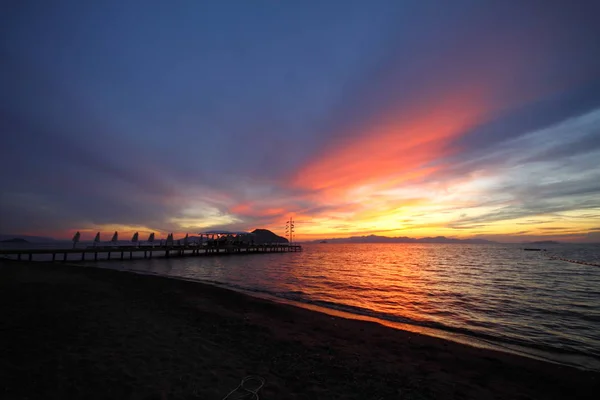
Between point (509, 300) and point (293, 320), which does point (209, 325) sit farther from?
point (509, 300)

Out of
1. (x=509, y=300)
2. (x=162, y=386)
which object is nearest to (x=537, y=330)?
(x=509, y=300)

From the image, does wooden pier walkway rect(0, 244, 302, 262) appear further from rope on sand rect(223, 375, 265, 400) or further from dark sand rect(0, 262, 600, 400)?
rope on sand rect(223, 375, 265, 400)

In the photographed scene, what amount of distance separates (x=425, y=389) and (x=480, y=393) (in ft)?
4.45

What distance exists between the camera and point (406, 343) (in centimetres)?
912

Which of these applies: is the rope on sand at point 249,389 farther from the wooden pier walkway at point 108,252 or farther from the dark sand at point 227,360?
the wooden pier walkway at point 108,252

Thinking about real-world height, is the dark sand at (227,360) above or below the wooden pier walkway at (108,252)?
below

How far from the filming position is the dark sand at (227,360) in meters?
4.91

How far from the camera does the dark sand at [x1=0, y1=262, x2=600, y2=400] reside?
491 centimetres

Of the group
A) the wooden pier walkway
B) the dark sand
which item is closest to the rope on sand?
the dark sand

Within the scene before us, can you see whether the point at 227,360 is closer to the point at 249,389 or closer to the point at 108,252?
the point at 249,389

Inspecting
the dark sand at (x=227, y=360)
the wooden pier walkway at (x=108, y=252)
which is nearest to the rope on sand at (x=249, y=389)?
the dark sand at (x=227, y=360)

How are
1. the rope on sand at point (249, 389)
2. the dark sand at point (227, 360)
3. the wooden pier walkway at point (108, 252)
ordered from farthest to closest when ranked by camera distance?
the wooden pier walkway at point (108, 252), the dark sand at point (227, 360), the rope on sand at point (249, 389)

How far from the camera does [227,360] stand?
21.0 feet

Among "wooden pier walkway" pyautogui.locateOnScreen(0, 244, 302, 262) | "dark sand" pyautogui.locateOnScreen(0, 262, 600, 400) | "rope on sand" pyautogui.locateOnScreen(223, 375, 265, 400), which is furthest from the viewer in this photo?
"wooden pier walkway" pyautogui.locateOnScreen(0, 244, 302, 262)
